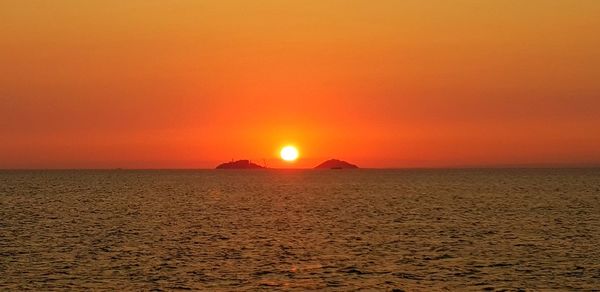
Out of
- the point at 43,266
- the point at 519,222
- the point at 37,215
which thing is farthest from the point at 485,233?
the point at 37,215

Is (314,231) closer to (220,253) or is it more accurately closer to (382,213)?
(220,253)

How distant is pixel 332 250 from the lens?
6438 centimetres

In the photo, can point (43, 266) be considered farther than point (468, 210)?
No

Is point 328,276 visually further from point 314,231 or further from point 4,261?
point 314,231

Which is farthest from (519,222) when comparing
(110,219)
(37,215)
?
(37,215)

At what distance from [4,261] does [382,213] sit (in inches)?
2667

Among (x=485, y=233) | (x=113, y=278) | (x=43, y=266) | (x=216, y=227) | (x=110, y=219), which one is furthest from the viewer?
(x=110, y=219)

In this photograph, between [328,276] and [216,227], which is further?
[216,227]

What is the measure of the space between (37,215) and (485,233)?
6745 cm

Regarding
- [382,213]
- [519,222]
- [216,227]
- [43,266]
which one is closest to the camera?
[43,266]

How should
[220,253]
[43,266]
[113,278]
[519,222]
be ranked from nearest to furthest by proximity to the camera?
[113,278]
[43,266]
[220,253]
[519,222]

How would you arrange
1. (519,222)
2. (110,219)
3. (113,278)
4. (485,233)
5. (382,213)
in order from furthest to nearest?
(382,213)
(110,219)
(519,222)
(485,233)
(113,278)

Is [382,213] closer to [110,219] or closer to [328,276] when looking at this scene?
[110,219]

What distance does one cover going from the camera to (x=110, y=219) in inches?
4006
